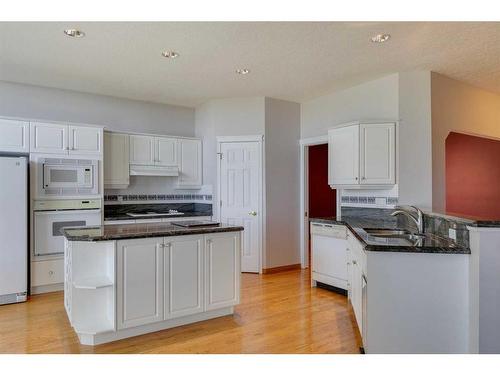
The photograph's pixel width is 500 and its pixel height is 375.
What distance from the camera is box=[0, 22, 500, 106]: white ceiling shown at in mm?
2943

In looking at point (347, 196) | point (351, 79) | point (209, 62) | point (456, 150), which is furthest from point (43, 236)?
point (456, 150)

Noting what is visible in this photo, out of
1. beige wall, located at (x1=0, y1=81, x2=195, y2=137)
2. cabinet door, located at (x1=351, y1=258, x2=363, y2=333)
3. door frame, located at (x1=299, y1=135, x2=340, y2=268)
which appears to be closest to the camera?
cabinet door, located at (x1=351, y1=258, x2=363, y2=333)

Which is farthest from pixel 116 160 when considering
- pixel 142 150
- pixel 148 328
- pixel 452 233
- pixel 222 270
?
pixel 452 233

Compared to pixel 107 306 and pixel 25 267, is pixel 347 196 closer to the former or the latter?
pixel 107 306

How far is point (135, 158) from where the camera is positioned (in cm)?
501

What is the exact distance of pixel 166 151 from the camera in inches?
209

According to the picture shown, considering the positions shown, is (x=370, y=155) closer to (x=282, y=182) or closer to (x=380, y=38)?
(x=380, y=38)

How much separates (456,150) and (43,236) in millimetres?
6695

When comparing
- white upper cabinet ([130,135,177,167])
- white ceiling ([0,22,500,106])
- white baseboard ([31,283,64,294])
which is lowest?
white baseboard ([31,283,64,294])

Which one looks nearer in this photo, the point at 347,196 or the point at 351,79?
the point at 351,79

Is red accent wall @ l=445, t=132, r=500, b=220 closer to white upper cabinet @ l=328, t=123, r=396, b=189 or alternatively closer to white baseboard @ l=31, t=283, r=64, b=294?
white upper cabinet @ l=328, t=123, r=396, b=189

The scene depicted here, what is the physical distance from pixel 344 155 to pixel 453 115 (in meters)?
1.50

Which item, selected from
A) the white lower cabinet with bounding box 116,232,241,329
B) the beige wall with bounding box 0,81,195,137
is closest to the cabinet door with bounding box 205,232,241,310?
the white lower cabinet with bounding box 116,232,241,329

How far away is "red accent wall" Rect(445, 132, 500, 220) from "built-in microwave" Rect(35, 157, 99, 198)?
5751 millimetres
